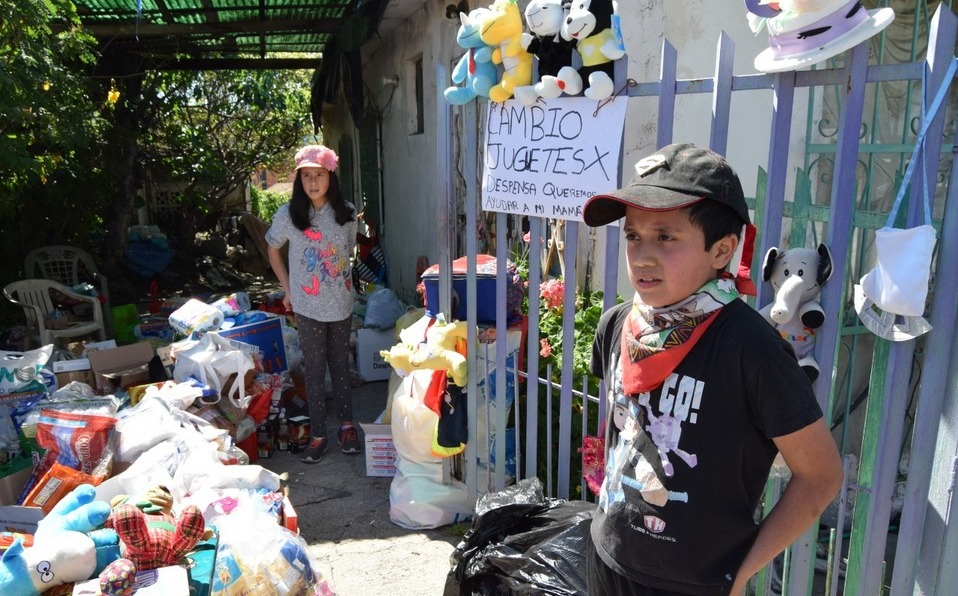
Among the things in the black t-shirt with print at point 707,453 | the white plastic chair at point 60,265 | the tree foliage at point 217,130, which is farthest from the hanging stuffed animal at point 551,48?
the tree foliage at point 217,130

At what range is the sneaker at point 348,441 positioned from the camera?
4.40m

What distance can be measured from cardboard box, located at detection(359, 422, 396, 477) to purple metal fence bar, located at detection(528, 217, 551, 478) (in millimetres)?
1165

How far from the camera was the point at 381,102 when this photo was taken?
9.31 metres

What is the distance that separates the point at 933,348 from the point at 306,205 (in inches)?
135

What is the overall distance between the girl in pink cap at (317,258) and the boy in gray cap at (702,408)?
297 centimetres

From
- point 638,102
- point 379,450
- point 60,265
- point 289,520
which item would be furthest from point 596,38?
point 60,265

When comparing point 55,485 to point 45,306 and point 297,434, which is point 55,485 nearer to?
point 297,434

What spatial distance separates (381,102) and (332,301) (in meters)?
5.80

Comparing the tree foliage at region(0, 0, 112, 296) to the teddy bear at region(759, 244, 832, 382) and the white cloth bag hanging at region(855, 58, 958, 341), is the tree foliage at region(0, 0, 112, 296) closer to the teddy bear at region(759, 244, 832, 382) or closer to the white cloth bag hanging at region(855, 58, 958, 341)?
the teddy bear at region(759, 244, 832, 382)

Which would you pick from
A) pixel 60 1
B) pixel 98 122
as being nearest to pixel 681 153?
pixel 60 1

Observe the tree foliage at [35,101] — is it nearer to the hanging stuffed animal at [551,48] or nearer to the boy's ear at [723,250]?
the hanging stuffed animal at [551,48]

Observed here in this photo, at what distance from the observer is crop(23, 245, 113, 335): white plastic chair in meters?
7.69

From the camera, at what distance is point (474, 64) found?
279cm

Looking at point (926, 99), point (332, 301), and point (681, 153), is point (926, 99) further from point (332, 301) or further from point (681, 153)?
point (332, 301)
